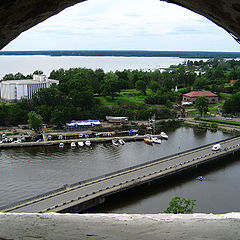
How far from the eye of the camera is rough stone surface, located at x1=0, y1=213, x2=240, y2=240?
852 millimetres

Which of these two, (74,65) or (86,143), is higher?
(74,65)

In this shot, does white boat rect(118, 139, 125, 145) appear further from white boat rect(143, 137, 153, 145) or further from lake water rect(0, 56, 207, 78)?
lake water rect(0, 56, 207, 78)

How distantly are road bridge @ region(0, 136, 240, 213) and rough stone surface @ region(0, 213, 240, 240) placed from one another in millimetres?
6468

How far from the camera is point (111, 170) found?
10.7 m

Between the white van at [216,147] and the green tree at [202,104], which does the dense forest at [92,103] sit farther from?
the white van at [216,147]

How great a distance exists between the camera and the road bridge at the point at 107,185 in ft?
24.4

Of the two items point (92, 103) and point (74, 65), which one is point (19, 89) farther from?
point (74, 65)

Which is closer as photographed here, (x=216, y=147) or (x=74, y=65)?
(x=216, y=147)

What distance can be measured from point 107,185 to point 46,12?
327 inches

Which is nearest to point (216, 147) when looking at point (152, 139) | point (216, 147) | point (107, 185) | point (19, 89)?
point (216, 147)

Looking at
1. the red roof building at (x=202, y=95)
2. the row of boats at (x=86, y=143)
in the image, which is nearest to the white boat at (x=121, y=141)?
the row of boats at (x=86, y=143)

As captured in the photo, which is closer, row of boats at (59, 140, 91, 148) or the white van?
the white van

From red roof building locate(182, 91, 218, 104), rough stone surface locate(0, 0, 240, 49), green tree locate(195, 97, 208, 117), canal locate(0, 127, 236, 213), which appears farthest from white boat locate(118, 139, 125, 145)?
rough stone surface locate(0, 0, 240, 49)

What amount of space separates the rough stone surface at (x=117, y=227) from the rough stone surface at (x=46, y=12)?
0.51 metres
